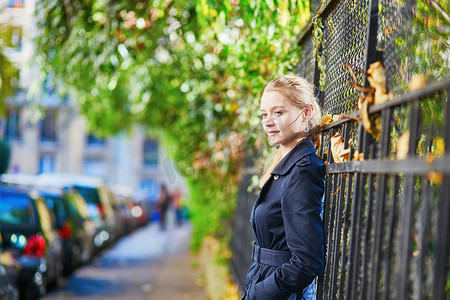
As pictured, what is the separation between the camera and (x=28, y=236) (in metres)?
9.55

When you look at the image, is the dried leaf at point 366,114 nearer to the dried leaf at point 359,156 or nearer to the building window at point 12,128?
the dried leaf at point 359,156

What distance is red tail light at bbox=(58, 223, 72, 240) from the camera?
12759 millimetres

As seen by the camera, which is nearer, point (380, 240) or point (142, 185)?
point (380, 240)

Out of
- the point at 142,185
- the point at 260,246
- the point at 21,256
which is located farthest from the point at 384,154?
the point at 142,185

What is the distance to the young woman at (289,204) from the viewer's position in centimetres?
289

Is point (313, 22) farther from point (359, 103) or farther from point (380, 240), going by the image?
point (380, 240)

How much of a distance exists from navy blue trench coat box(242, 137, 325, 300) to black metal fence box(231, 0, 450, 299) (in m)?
0.10

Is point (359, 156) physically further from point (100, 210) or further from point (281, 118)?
point (100, 210)

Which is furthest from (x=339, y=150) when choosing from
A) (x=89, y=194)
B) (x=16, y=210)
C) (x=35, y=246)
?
(x=89, y=194)

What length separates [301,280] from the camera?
9.54 feet

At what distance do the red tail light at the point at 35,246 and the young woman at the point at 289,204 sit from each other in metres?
6.73

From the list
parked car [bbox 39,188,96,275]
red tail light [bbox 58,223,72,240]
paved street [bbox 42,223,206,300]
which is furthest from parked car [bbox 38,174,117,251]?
red tail light [bbox 58,223,72,240]

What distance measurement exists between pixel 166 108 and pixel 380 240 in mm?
13343

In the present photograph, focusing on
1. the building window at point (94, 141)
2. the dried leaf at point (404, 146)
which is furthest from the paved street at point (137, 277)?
the building window at point (94, 141)
